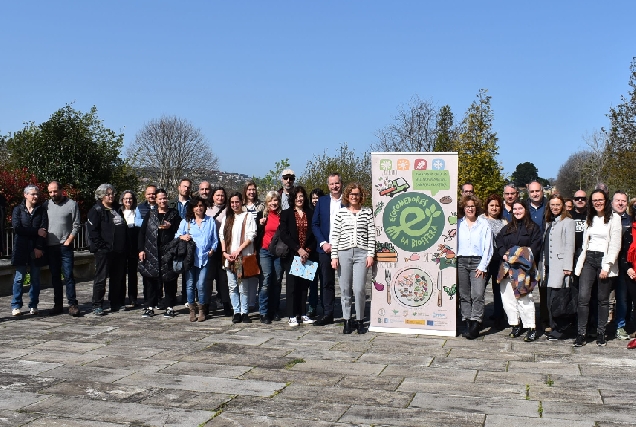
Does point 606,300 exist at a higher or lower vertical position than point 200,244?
lower

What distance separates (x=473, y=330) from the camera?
8.47m

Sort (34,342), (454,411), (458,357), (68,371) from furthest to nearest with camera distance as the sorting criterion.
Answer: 1. (34,342)
2. (458,357)
3. (68,371)
4. (454,411)

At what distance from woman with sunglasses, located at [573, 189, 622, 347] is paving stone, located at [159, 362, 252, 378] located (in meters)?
4.00

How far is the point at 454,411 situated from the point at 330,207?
A: 420 cm

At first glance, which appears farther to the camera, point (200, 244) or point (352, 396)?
point (200, 244)

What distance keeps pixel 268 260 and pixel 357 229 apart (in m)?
1.51

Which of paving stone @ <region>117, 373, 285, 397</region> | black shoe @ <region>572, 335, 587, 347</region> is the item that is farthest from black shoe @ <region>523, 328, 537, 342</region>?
paving stone @ <region>117, 373, 285, 397</region>

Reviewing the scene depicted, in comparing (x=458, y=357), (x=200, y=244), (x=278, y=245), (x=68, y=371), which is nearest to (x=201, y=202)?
(x=200, y=244)

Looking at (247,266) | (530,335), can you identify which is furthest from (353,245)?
(530,335)

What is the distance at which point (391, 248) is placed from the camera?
8773 millimetres

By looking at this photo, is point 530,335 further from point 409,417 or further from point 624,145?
point 624,145

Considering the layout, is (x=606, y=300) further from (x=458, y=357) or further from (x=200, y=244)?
(x=200, y=244)

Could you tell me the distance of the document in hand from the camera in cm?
917

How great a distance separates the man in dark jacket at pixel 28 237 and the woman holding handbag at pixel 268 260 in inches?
120
